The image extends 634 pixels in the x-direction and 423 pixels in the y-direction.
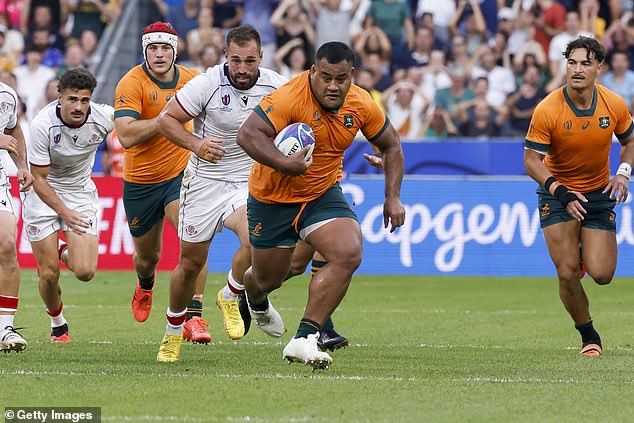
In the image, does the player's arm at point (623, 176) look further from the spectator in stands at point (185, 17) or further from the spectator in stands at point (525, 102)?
the spectator in stands at point (185, 17)

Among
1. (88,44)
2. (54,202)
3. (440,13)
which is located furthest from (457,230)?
(88,44)

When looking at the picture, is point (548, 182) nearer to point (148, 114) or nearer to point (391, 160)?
point (391, 160)

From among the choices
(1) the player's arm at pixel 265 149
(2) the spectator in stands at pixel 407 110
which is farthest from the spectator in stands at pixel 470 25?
(1) the player's arm at pixel 265 149

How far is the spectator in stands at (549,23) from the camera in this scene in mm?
22438

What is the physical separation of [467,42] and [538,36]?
1.29 metres

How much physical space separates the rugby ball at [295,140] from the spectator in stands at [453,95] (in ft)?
43.6

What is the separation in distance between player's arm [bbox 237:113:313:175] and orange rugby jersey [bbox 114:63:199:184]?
2.92 metres

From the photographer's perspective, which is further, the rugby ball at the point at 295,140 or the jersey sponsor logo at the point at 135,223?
the jersey sponsor logo at the point at 135,223

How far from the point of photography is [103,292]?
16359 millimetres

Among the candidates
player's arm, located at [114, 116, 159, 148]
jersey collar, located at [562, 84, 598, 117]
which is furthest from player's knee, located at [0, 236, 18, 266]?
jersey collar, located at [562, 84, 598, 117]

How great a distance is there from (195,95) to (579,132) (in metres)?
3.16

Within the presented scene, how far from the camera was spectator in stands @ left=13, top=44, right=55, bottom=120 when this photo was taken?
23281 millimetres

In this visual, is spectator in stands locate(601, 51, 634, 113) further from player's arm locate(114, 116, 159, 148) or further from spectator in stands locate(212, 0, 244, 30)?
player's arm locate(114, 116, 159, 148)

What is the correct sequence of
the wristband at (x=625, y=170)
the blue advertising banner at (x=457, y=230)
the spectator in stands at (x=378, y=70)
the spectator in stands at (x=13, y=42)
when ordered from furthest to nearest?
the spectator in stands at (x=13, y=42) < the spectator in stands at (x=378, y=70) < the blue advertising banner at (x=457, y=230) < the wristband at (x=625, y=170)
